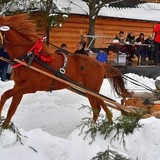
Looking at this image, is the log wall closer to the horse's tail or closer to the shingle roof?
the shingle roof

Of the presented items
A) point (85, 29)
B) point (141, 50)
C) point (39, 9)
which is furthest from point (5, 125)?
point (85, 29)

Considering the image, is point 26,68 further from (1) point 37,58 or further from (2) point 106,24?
(2) point 106,24

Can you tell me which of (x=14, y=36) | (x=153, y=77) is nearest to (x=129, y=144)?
(x=14, y=36)

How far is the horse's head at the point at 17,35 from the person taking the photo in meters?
6.25

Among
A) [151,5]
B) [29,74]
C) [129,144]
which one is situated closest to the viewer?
[129,144]

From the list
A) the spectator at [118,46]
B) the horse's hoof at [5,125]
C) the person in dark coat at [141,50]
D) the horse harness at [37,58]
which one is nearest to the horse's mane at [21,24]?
the horse harness at [37,58]

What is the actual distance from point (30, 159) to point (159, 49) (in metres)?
10.4

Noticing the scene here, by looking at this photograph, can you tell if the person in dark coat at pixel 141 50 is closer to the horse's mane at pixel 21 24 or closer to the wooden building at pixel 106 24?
the wooden building at pixel 106 24

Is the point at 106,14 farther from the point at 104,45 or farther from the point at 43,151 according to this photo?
the point at 43,151

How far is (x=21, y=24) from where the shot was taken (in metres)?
6.36

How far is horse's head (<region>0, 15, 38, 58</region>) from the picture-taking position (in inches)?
246

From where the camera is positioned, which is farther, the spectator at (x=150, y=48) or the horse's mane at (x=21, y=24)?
the spectator at (x=150, y=48)

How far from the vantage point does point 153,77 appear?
1445 cm

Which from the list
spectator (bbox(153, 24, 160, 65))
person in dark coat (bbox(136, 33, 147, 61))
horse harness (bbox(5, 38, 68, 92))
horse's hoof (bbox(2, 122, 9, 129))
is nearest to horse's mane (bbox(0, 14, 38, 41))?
horse harness (bbox(5, 38, 68, 92))
